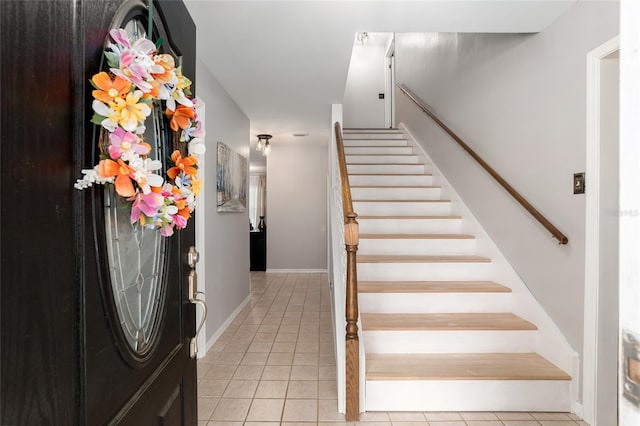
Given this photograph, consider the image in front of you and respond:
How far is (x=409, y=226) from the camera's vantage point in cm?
348

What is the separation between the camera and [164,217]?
0.85 meters

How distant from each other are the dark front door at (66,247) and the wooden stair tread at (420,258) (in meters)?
2.17

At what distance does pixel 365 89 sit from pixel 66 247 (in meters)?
7.20

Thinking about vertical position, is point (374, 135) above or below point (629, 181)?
above

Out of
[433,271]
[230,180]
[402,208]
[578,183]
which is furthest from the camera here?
[230,180]

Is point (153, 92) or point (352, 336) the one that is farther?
point (352, 336)

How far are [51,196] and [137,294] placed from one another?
401 millimetres

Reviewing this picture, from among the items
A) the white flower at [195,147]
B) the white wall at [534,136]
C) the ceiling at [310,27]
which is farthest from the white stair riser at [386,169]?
the white flower at [195,147]

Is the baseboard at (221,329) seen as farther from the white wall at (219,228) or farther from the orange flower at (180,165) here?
the orange flower at (180,165)

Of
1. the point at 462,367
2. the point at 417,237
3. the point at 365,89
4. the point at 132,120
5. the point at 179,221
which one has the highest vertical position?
the point at 365,89

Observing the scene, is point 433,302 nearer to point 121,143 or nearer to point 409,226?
point 409,226

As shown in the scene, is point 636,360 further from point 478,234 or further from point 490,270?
point 478,234

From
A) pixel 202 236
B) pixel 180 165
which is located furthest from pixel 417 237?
pixel 180 165

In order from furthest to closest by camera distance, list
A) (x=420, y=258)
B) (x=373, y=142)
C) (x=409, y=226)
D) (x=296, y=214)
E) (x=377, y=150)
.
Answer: (x=296, y=214)
(x=373, y=142)
(x=377, y=150)
(x=409, y=226)
(x=420, y=258)
